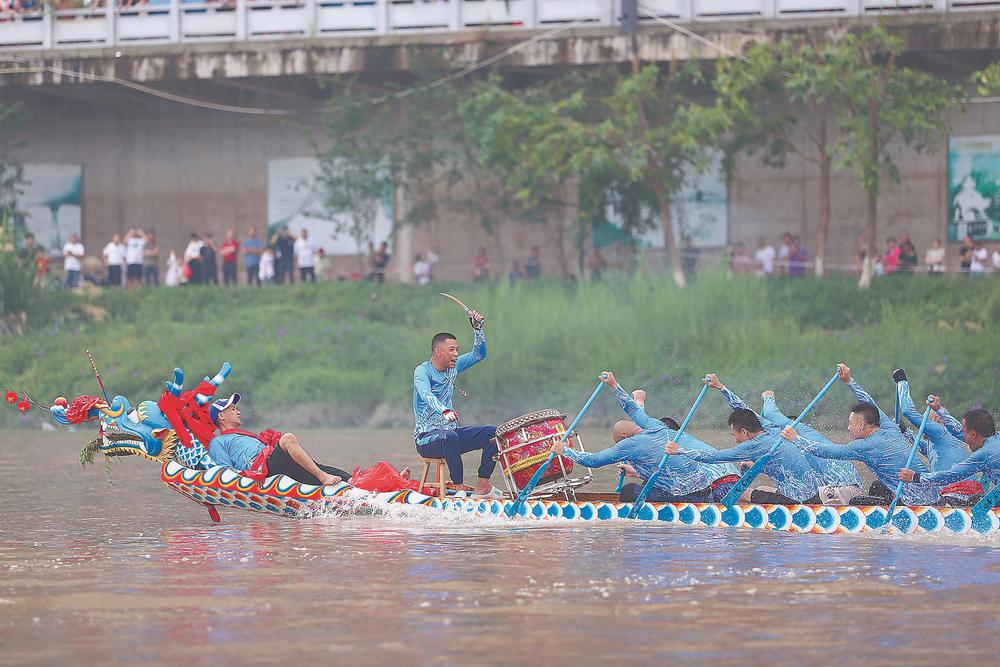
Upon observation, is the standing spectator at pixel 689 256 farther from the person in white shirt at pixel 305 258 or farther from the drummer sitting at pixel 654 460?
the drummer sitting at pixel 654 460

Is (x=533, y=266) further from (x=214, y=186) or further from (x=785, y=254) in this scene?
(x=214, y=186)

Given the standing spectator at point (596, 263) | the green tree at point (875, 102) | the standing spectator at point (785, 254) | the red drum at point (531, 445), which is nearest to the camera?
the red drum at point (531, 445)

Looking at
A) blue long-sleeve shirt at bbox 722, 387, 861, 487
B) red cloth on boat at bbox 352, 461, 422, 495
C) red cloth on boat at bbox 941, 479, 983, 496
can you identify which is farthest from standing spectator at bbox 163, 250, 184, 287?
red cloth on boat at bbox 941, 479, 983, 496

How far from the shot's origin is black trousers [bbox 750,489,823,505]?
45.9ft

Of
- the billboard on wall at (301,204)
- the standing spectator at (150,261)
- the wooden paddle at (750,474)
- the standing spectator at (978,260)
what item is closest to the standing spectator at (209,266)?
the standing spectator at (150,261)

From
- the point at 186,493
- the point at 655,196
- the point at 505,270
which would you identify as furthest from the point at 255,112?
the point at 186,493

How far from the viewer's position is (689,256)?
33562 mm

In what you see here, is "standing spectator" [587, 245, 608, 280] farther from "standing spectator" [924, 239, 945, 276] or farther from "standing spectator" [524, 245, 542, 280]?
"standing spectator" [924, 239, 945, 276]

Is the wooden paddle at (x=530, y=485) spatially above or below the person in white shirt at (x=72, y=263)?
below

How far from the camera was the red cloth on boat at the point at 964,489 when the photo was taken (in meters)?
13.7

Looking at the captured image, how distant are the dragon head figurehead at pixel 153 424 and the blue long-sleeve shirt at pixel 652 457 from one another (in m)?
3.56

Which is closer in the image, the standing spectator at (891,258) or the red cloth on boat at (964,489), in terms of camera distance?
the red cloth on boat at (964,489)

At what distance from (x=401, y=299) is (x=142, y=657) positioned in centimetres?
2371

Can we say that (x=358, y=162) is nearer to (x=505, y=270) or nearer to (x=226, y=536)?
(x=505, y=270)
